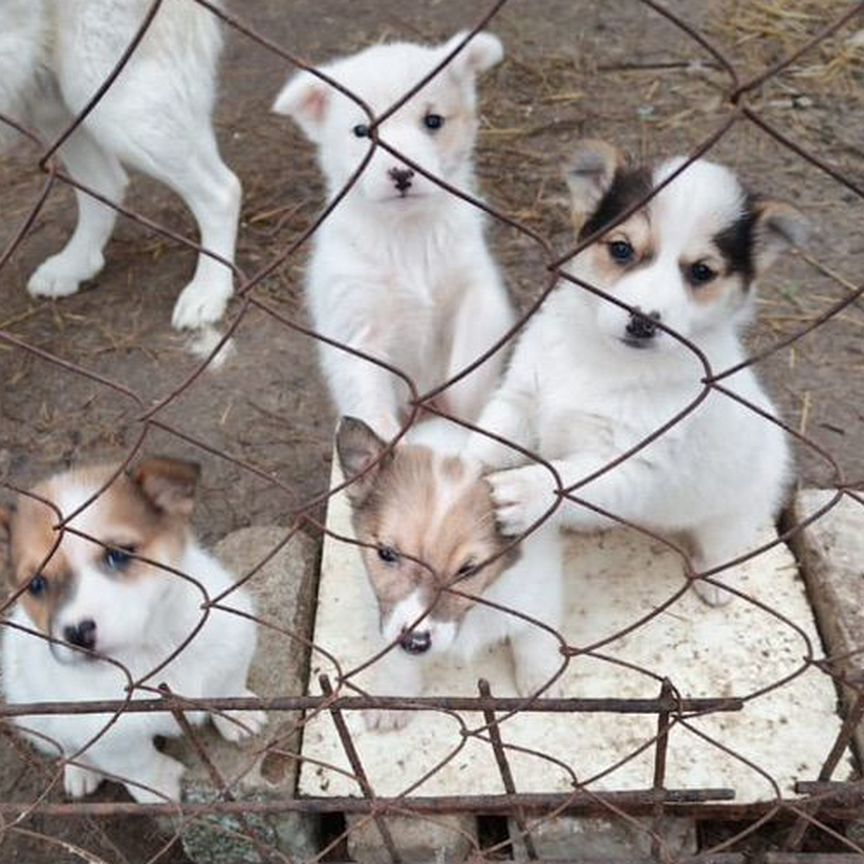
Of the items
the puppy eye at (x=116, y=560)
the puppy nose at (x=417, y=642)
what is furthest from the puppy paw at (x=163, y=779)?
the puppy nose at (x=417, y=642)

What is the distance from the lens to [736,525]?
9.34ft

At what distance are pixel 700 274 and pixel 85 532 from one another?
4.15 ft

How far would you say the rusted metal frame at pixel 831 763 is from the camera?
2.24 metres

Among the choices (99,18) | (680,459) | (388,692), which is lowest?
(388,692)

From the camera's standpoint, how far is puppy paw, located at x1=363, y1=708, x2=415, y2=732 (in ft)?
8.68

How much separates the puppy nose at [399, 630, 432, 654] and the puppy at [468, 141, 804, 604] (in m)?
0.28

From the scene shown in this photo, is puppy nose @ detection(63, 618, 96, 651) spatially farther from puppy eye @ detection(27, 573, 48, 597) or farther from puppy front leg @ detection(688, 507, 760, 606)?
puppy front leg @ detection(688, 507, 760, 606)

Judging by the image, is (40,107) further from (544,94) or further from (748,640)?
(748,640)

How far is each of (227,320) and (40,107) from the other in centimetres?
94

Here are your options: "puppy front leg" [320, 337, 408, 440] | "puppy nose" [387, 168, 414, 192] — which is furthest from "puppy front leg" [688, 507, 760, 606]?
"puppy nose" [387, 168, 414, 192]

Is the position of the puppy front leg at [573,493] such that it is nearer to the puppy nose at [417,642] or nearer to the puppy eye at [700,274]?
the puppy nose at [417,642]

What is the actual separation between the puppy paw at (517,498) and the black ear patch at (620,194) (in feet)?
1.63

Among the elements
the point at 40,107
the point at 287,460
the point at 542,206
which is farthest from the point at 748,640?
the point at 40,107

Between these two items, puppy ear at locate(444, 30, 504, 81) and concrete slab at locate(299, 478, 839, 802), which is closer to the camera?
concrete slab at locate(299, 478, 839, 802)
